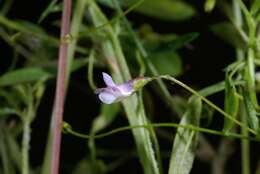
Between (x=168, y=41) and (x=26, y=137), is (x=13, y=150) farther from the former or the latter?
(x=168, y=41)

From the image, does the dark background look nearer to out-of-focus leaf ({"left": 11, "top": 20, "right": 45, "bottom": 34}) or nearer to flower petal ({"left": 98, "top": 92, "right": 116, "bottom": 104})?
out-of-focus leaf ({"left": 11, "top": 20, "right": 45, "bottom": 34})

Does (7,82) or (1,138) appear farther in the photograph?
(1,138)

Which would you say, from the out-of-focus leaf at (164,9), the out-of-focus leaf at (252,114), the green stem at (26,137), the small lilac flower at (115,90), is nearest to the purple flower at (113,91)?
the small lilac flower at (115,90)

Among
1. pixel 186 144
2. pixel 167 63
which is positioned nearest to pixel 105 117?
pixel 167 63

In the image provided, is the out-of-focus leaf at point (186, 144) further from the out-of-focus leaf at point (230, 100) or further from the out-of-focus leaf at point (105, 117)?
the out-of-focus leaf at point (105, 117)

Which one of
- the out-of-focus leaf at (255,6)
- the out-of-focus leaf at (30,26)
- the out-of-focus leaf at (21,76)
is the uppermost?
the out-of-focus leaf at (30,26)

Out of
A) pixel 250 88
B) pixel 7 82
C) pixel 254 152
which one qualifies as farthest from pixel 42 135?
pixel 250 88

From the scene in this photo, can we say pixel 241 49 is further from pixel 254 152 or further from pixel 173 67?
pixel 254 152
